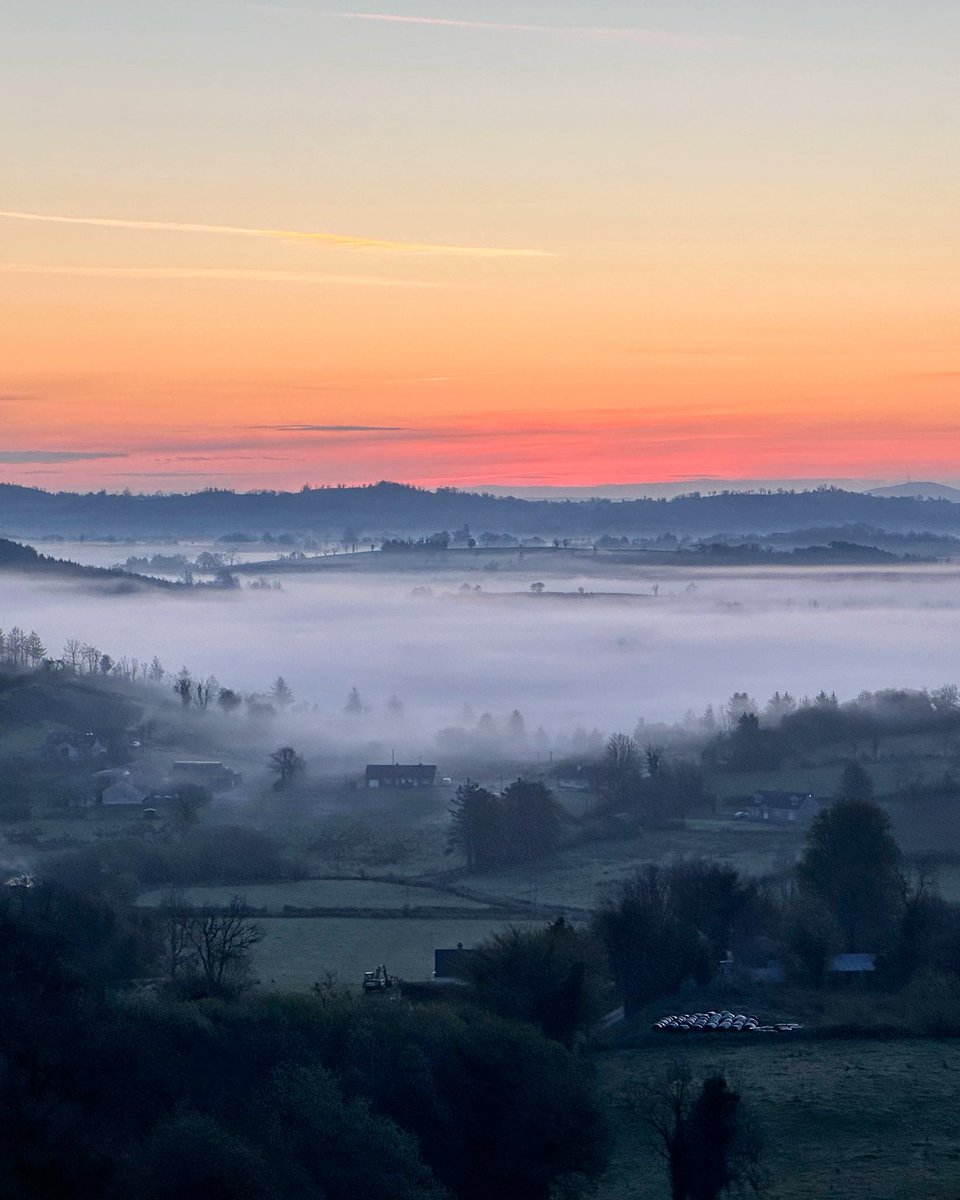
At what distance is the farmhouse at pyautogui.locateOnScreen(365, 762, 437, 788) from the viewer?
62250 mm

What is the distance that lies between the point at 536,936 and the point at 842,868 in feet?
33.4

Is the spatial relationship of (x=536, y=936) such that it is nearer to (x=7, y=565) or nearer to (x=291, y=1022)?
(x=291, y=1022)

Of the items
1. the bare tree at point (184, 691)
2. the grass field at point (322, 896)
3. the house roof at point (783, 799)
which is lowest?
the grass field at point (322, 896)

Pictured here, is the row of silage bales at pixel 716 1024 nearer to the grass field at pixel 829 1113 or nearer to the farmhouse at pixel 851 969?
the grass field at pixel 829 1113

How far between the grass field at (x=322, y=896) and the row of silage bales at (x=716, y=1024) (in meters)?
11.3

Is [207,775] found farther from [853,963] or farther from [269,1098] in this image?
[269,1098]

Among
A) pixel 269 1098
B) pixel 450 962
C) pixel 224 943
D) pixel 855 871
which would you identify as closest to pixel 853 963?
pixel 855 871

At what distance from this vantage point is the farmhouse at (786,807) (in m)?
53.5

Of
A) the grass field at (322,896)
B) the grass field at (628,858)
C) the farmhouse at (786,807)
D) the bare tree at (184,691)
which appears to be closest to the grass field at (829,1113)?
the grass field at (628,858)

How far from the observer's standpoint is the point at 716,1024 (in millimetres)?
28688

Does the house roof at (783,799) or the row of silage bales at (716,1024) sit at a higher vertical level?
the house roof at (783,799)

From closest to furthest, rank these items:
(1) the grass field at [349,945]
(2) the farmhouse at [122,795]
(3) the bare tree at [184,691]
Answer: (1) the grass field at [349,945], (2) the farmhouse at [122,795], (3) the bare tree at [184,691]

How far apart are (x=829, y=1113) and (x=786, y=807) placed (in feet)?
103

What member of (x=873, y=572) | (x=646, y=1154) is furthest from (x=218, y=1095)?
(x=873, y=572)
